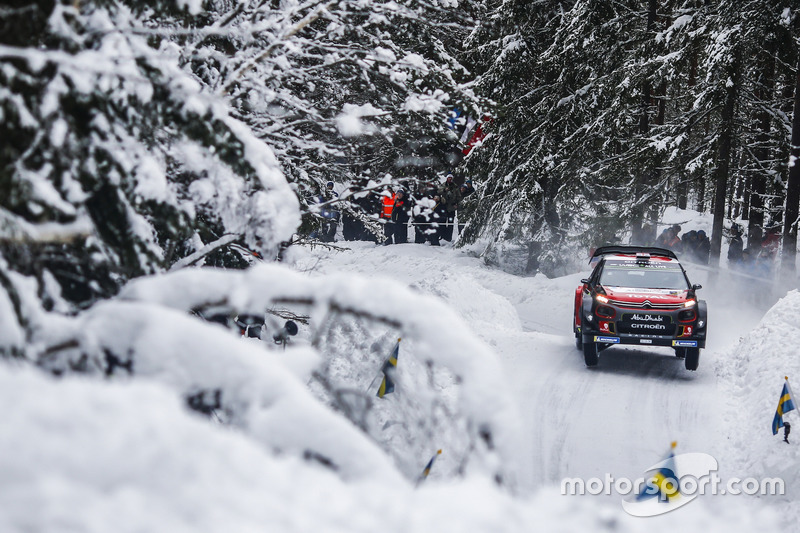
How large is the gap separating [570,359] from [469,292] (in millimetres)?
4430

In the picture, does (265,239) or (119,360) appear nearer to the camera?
(119,360)

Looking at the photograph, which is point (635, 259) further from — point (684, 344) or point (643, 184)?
point (643, 184)

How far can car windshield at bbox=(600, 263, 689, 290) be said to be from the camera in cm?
1178

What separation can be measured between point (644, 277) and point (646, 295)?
0.68m

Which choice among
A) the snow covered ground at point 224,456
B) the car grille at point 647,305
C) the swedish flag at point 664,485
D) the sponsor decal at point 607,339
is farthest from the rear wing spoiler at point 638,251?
the snow covered ground at point 224,456

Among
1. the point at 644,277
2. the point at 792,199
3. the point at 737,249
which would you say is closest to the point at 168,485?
the point at 644,277

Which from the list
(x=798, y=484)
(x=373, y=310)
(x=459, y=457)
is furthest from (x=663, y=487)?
(x=373, y=310)

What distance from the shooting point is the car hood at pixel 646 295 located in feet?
36.9

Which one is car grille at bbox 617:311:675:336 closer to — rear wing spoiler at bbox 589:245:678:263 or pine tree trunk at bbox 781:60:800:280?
rear wing spoiler at bbox 589:245:678:263

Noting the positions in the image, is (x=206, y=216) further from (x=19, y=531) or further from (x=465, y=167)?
(x=465, y=167)

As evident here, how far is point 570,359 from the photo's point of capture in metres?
12.4

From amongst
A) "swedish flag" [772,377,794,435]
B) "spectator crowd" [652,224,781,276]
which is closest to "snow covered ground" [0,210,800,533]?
"swedish flag" [772,377,794,435]

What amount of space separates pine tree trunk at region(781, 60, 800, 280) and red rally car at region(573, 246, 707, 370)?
812 cm

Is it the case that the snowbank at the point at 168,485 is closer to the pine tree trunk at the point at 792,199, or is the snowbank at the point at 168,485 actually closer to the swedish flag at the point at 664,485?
the swedish flag at the point at 664,485
